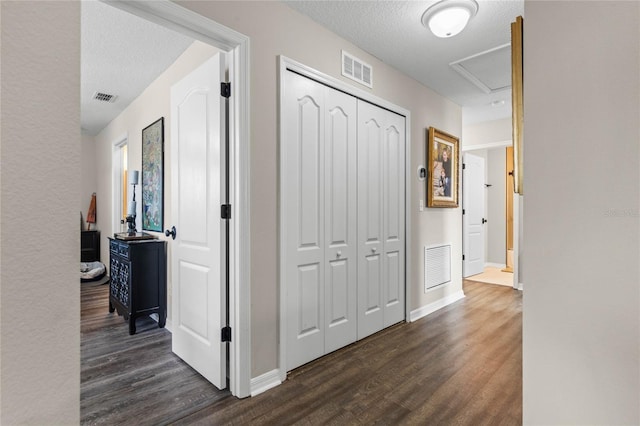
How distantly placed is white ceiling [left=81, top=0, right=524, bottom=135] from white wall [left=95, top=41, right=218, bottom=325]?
0.12m

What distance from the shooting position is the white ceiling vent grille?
8.64 ft

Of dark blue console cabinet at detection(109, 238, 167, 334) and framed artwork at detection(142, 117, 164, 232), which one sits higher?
framed artwork at detection(142, 117, 164, 232)

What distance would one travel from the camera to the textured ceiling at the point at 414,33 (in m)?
2.19

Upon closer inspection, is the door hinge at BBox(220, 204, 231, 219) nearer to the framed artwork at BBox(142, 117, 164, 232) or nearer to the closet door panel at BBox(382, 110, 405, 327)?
the framed artwork at BBox(142, 117, 164, 232)

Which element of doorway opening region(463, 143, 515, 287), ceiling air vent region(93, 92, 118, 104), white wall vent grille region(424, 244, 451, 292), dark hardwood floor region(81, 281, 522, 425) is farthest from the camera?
doorway opening region(463, 143, 515, 287)

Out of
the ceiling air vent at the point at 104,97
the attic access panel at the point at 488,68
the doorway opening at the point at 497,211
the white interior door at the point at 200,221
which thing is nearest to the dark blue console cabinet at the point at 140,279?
the white interior door at the point at 200,221

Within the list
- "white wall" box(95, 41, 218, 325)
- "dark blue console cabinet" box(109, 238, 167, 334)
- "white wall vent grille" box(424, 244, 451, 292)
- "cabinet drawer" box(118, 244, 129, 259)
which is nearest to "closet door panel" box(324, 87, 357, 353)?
"white wall" box(95, 41, 218, 325)

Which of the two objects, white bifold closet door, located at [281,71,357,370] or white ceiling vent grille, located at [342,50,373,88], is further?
white ceiling vent grille, located at [342,50,373,88]

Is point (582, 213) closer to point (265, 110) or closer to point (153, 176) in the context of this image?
point (265, 110)

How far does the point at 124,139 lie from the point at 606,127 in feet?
16.5

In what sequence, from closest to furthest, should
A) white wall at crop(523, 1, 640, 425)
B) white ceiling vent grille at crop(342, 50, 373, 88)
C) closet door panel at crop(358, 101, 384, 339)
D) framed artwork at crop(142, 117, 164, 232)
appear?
1. white wall at crop(523, 1, 640, 425)
2. white ceiling vent grille at crop(342, 50, 373, 88)
3. closet door panel at crop(358, 101, 384, 339)
4. framed artwork at crop(142, 117, 164, 232)

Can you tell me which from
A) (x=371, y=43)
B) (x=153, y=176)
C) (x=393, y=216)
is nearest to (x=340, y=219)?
(x=393, y=216)

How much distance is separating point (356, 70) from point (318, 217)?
53.2 inches

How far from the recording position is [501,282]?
16.7 ft
